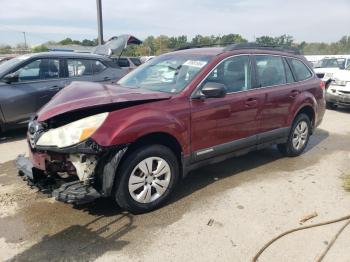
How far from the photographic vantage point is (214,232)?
3.45 meters

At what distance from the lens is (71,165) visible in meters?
3.53

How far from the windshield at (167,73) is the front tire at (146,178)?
814mm

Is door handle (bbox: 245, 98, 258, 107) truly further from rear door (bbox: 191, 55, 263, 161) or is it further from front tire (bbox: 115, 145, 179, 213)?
front tire (bbox: 115, 145, 179, 213)

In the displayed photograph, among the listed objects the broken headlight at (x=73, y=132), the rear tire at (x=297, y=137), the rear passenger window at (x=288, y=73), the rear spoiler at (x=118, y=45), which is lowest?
the rear tire at (x=297, y=137)

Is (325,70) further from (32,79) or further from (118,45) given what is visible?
(32,79)

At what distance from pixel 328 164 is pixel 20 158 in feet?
14.6

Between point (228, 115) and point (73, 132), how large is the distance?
1936 millimetres

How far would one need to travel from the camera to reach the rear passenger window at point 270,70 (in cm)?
493

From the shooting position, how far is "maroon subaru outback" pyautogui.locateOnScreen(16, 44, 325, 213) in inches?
134

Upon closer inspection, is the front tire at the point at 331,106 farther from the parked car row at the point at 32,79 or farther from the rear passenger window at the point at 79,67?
the rear passenger window at the point at 79,67

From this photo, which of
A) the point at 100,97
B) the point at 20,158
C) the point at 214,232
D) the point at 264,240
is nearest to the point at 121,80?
the point at 100,97

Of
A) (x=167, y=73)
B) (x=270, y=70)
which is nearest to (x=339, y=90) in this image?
(x=270, y=70)

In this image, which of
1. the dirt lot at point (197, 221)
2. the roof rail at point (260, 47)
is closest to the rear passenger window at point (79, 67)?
the dirt lot at point (197, 221)

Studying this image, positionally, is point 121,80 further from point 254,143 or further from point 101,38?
point 101,38
